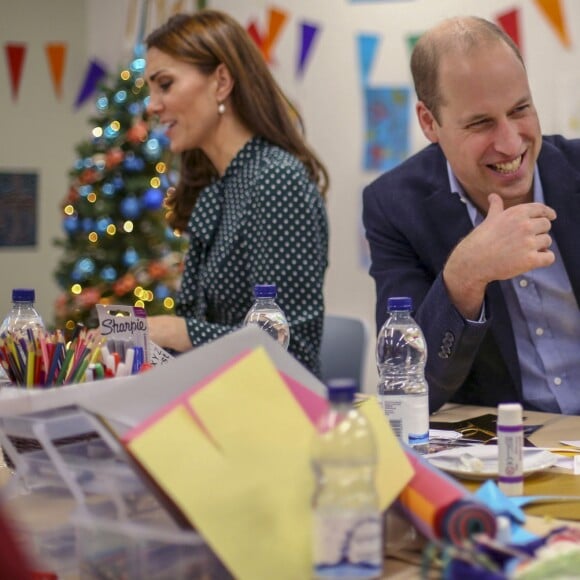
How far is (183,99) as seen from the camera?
114 inches

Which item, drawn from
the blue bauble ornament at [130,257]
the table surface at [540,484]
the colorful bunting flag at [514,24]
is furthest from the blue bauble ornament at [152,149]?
the table surface at [540,484]

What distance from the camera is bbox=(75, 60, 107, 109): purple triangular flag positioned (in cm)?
619

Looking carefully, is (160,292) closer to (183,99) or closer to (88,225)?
Result: (88,225)

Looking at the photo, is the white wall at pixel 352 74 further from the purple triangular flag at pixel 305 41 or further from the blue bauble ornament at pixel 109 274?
the blue bauble ornament at pixel 109 274

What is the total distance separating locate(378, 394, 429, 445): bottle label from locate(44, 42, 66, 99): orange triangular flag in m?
5.09

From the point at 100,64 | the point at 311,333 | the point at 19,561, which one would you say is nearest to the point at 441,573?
the point at 19,561

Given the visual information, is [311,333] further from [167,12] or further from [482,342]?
[167,12]

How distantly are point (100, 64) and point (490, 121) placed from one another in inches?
177

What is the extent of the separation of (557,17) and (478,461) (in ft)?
9.78

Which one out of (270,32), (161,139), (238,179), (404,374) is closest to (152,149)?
(161,139)

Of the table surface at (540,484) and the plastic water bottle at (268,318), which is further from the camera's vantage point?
the plastic water bottle at (268,318)

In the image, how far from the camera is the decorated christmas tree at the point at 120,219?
5051 millimetres

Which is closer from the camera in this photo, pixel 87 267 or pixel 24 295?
pixel 24 295

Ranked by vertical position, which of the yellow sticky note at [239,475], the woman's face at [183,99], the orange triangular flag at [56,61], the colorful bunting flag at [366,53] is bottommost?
the yellow sticky note at [239,475]
